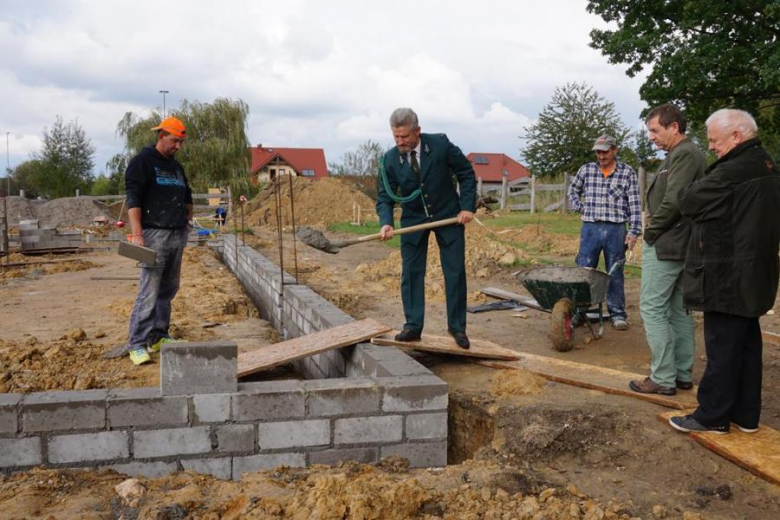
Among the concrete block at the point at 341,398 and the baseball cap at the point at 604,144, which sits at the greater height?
the baseball cap at the point at 604,144

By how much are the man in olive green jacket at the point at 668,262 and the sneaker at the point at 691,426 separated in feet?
1.50

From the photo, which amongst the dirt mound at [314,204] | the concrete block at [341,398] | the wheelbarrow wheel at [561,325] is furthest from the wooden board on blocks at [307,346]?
the dirt mound at [314,204]

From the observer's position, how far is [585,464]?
10.1 feet

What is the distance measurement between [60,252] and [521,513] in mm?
14496

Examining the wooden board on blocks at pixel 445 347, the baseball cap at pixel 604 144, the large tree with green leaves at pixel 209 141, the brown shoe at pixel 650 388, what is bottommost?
the brown shoe at pixel 650 388

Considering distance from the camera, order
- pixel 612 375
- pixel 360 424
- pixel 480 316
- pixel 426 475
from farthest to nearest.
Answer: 1. pixel 480 316
2. pixel 612 375
3. pixel 360 424
4. pixel 426 475

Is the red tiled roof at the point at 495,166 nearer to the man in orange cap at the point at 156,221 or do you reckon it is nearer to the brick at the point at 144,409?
the man in orange cap at the point at 156,221

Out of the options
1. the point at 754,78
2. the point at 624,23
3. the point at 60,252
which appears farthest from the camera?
the point at 624,23

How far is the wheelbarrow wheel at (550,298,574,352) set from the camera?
4941mm

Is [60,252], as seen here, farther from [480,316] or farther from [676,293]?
[676,293]

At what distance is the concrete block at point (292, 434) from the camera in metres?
3.31

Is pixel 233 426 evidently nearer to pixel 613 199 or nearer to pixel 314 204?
pixel 613 199

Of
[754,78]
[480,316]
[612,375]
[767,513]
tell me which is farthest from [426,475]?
[754,78]

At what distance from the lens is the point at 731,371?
9.93 feet
